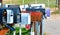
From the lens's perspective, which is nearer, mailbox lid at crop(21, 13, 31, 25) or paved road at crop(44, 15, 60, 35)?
mailbox lid at crop(21, 13, 31, 25)

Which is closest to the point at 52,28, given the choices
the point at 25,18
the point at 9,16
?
the point at 25,18

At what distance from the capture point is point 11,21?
499 centimetres

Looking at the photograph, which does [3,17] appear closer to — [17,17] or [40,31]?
[17,17]

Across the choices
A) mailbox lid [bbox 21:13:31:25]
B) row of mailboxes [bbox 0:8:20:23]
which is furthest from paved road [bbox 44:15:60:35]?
row of mailboxes [bbox 0:8:20:23]

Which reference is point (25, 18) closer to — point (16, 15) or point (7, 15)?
point (16, 15)

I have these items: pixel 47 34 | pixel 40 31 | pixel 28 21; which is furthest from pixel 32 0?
pixel 28 21

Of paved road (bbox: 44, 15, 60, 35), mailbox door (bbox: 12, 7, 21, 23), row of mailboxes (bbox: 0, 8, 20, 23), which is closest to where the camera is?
row of mailboxes (bbox: 0, 8, 20, 23)

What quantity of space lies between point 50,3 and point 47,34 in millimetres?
12729

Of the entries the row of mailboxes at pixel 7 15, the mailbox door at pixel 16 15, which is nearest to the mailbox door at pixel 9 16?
the row of mailboxes at pixel 7 15

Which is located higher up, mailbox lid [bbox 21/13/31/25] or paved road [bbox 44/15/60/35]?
mailbox lid [bbox 21/13/31/25]

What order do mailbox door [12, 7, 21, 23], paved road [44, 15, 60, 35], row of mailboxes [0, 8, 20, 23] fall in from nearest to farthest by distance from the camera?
row of mailboxes [0, 8, 20, 23] < mailbox door [12, 7, 21, 23] < paved road [44, 15, 60, 35]

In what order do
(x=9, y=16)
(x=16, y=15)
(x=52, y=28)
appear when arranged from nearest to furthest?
(x=9, y=16), (x=16, y=15), (x=52, y=28)

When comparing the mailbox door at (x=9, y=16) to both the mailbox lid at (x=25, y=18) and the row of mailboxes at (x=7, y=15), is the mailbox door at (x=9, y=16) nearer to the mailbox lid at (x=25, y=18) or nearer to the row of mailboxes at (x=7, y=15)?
the row of mailboxes at (x=7, y=15)

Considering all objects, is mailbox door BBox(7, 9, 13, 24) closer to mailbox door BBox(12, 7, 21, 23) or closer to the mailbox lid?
mailbox door BBox(12, 7, 21, 23)
